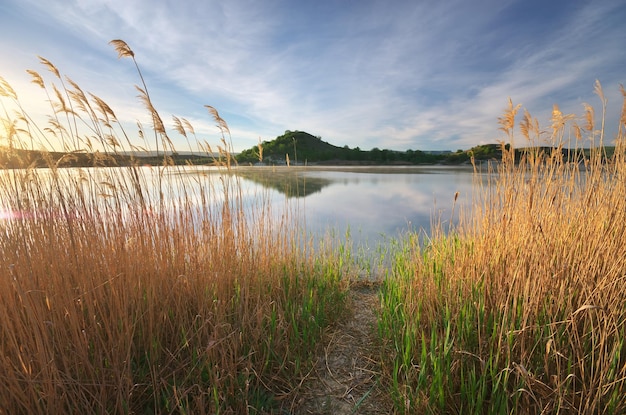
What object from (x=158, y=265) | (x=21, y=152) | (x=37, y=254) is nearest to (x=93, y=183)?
(x=21, y=152)

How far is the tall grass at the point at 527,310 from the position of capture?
1749 millimetres

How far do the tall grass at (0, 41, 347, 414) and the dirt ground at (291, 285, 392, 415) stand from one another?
0.14 metres

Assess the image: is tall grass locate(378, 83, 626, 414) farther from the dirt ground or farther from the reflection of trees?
the reflection of trees

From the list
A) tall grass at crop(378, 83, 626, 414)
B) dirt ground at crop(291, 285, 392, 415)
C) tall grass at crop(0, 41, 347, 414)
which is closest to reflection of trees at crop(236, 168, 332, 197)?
tall grass at crop(0, 41, 347, 414)

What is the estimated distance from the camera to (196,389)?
76.6 inches

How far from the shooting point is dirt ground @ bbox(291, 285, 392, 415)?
2008mm

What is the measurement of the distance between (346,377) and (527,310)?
1.42m

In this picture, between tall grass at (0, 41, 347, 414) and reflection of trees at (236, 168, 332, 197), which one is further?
reflection of trees at (236, 168, 332, 197)

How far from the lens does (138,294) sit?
2.06 meters

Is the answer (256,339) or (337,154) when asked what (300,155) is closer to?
(337,154)

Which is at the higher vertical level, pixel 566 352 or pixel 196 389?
pixel 566 352

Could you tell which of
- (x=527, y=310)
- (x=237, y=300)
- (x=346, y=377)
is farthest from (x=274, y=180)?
(x=527, y=310)

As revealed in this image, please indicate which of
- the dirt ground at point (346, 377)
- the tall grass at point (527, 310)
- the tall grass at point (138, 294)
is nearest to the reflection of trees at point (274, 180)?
the tall grass at point (138, 294)

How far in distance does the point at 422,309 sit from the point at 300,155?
55.8 metres
